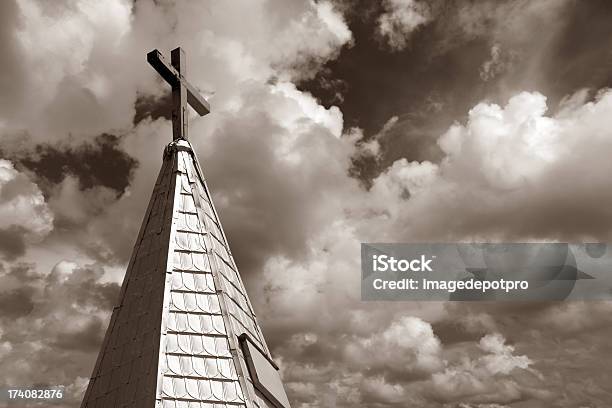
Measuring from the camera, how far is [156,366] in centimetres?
1712

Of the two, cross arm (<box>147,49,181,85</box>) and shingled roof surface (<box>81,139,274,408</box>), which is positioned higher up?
cross arm (<box>147,49,181,85</box>)

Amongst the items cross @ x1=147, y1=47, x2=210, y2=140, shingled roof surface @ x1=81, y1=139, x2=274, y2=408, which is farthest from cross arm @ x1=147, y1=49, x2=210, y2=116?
shingled roof surface @ x1=81, y1=139, x2=274, y2=408

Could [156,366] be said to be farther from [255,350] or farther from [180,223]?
[180,223]

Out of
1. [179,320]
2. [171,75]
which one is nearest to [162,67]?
[171,75]

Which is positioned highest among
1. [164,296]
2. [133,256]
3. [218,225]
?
[218,225]

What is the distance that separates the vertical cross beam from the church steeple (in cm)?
200

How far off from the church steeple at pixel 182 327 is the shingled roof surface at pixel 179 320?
0.03 metres

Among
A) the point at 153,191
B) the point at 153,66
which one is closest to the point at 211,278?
the point at 153,191

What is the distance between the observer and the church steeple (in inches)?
680

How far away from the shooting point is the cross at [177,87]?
23655 millimetres

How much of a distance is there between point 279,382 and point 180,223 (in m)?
5.49

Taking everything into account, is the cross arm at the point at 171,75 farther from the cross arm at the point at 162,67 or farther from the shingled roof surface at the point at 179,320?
the shingled roof surface at the point at 179,320

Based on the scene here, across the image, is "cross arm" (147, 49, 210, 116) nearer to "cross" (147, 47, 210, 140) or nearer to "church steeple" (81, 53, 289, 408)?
"cross" (147, 47, 210, 140)

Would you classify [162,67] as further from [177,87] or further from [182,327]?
[182,327]
